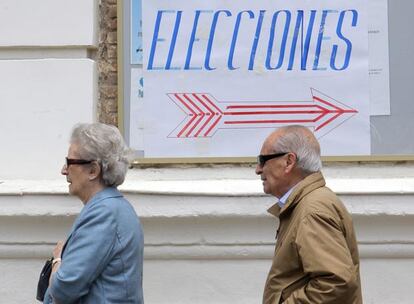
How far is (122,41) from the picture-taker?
4.99 meters

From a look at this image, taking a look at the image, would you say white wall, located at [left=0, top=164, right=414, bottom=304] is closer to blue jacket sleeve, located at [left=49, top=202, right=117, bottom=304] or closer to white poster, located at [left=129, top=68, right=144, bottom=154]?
white poster, located at [left=129, top=68, right=144, bottom=154]

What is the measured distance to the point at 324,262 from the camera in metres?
2.89

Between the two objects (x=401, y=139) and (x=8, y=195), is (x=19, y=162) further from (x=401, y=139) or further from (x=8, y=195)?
(x=401, y=139)

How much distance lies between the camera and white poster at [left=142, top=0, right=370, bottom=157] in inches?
195

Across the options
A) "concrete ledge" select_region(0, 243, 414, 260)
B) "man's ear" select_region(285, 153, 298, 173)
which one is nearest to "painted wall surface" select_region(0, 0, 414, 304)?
"concrete ledge" select_region(0, 243, 414, 260)

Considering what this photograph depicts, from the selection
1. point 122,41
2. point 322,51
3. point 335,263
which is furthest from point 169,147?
point 335,263

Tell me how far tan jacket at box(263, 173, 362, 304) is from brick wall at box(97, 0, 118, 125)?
6.64 feet

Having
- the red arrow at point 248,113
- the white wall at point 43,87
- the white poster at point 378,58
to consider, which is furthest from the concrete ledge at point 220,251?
the white poster at point 378,58

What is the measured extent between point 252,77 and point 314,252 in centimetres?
218

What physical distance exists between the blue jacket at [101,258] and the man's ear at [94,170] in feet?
0.24

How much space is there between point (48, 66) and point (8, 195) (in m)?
0.74

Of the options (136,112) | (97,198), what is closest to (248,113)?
(136,112)

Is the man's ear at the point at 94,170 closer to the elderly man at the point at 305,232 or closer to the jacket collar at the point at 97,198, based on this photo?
the jacket collar at the point at 97,198

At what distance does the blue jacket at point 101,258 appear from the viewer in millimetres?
3145
